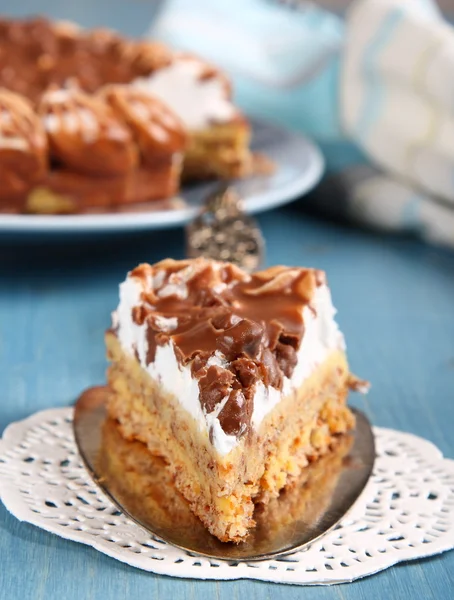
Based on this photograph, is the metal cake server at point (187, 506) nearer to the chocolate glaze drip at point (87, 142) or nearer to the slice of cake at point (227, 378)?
the slice of cake at point (227, 378)

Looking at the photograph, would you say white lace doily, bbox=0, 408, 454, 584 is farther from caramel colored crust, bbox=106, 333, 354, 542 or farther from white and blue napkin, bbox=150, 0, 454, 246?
white and blue napkin, bbox=150, 0, 454, 246

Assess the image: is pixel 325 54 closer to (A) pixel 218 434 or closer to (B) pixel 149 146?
(B) pixel 149 146

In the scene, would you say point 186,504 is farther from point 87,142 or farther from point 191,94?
point 191,94

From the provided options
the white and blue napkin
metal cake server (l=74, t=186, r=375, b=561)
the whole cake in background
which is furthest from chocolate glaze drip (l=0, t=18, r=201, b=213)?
metal cake server (l=74, t=186, r=375, b=561)

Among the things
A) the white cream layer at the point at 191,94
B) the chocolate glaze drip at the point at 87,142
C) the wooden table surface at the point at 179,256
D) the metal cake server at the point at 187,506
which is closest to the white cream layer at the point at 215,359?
the metal cake server at the point at 187,506

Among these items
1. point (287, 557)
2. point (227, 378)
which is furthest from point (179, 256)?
point (287, 557)

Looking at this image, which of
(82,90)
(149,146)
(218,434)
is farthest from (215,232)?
(218,434)
